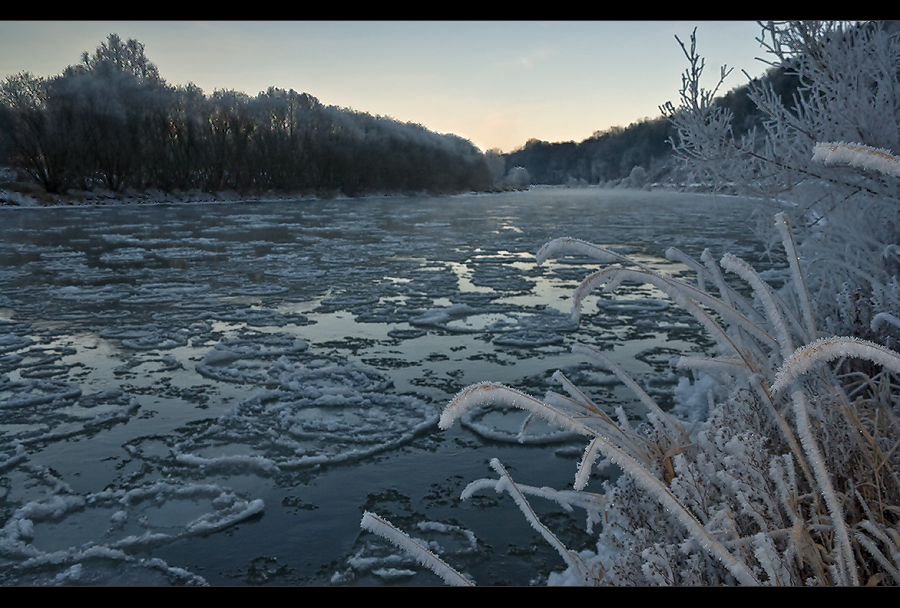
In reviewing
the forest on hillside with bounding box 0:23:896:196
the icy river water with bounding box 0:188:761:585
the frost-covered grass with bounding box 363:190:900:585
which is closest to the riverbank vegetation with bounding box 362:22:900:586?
the frost-covered grass with bounding box 363:190:900:585

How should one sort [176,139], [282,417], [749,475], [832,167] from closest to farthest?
[749,475] < [832,167] < [282,417] < [176,139]

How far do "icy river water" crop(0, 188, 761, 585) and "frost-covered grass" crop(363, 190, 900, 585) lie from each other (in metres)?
0.68

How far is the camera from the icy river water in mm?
2389

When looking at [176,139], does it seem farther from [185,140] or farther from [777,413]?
[777,413]

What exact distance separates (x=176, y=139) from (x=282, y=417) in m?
40.6

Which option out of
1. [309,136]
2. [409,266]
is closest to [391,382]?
[409,266]

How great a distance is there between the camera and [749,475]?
1.52 metres

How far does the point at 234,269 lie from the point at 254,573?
8.41m

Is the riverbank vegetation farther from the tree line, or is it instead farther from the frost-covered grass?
the tree line

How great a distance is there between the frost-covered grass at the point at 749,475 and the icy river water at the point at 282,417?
2.22ft

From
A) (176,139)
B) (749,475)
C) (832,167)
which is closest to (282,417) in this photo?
(749,475)

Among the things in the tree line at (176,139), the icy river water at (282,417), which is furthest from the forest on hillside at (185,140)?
the icy river water at (282,417)

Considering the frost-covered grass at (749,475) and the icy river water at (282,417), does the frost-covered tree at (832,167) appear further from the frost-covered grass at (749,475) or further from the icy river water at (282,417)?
the frost-covered grass at (749,475)

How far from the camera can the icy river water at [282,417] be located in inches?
94.0
